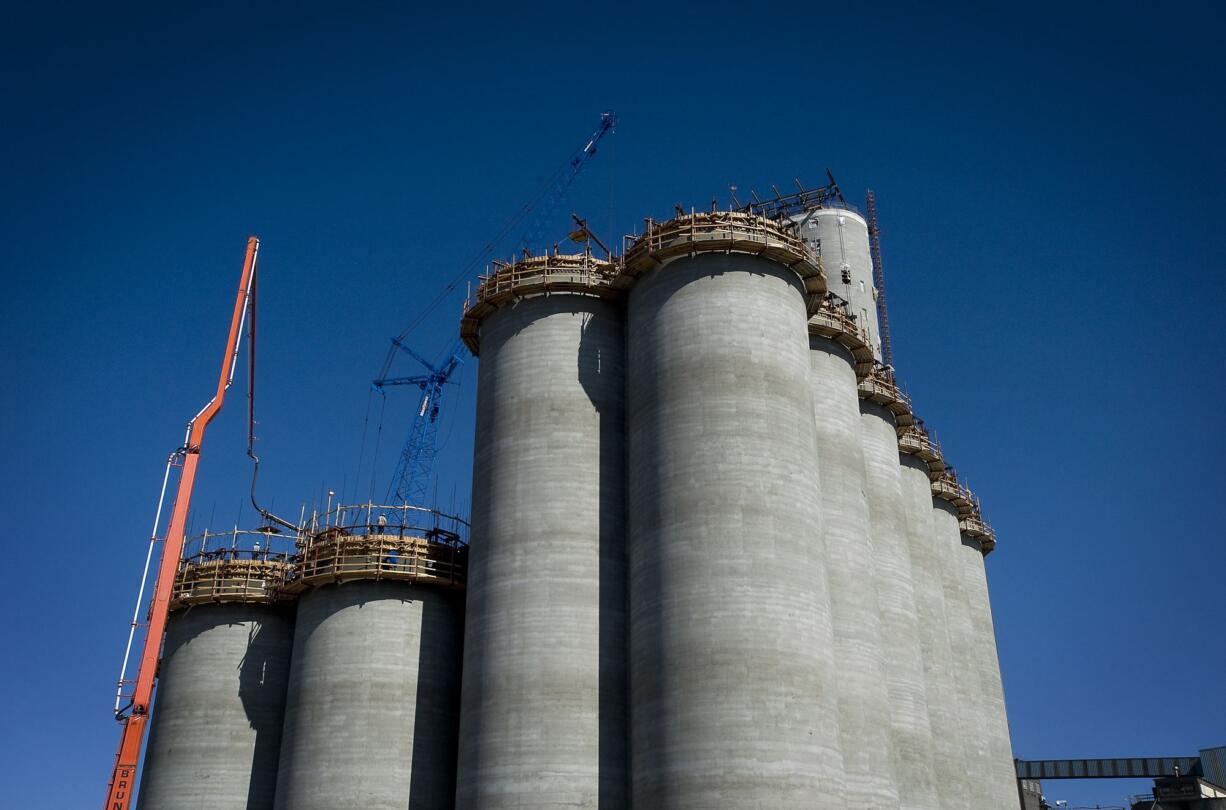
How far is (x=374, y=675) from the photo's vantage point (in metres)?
60.8

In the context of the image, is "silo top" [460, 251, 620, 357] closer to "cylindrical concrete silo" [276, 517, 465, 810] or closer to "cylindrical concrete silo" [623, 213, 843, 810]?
"cylindrical concrete silo" [623, 213, 843, 810]

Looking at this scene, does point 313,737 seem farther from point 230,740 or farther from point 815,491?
point 815,491

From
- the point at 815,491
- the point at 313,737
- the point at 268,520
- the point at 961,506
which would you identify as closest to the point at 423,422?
the point at 268,520

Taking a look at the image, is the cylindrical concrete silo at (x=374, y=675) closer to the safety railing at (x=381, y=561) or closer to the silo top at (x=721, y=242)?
the safety railing at (x=381, y=561)

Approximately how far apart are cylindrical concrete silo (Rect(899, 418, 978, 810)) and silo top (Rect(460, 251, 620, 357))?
79.8 feet

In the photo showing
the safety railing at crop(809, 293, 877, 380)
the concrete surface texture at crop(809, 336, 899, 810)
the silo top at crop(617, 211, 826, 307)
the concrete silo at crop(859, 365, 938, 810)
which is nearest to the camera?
the concrete surface texture at crop(809, 336, 899, 810)

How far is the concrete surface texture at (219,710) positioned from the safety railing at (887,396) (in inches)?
1462

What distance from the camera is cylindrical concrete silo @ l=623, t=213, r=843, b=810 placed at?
157 ft

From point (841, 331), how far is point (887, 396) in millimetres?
9133

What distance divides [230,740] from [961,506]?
2034 inches

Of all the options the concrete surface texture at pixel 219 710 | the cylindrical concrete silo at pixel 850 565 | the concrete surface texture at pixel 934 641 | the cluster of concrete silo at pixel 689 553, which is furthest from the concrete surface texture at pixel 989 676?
the concrete surface texture at pixel 219 710

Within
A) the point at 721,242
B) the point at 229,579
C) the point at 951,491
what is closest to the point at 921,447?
the point at 951,491

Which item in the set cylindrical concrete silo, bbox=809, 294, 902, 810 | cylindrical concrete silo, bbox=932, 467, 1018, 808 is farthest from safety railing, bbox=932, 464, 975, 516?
cylindrical concrete silo, bbox=809, 294, 902, 810

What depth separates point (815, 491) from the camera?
2153 inches
